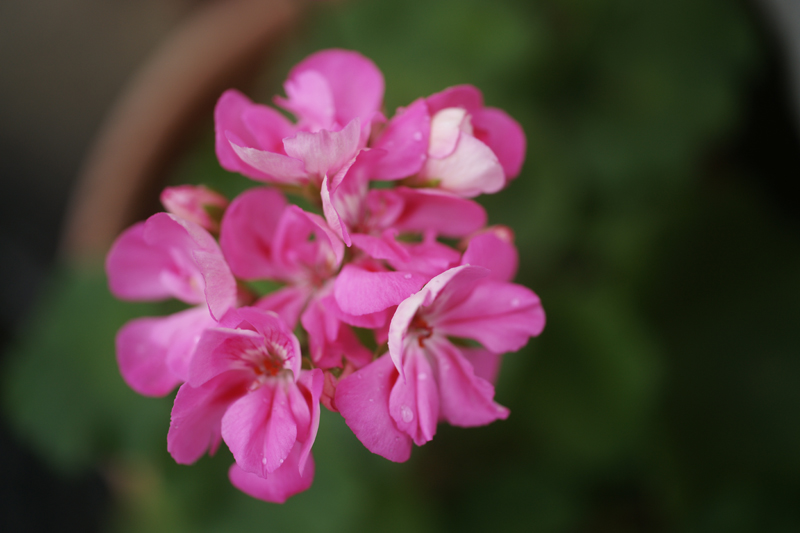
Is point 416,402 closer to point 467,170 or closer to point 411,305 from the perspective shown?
point 411,305

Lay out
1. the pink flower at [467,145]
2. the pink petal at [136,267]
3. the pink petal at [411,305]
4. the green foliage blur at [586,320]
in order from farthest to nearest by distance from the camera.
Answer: the green foliage blur at [586,320] < the pink petal at [136,267] < the pink flower at [467,145] < the pink petal at [411,305]

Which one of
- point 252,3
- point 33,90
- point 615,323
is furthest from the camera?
point 33,90

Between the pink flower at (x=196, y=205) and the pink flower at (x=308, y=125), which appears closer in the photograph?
the pink flower at (x=308, y=125)

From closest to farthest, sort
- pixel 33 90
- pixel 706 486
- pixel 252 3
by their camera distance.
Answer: pixel 706 486 < pixel 252 3 < pixel 33 90

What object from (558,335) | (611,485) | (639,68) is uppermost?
(639,68)

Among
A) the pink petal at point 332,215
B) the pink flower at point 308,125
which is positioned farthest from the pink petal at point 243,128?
the pink petal at point 332,215

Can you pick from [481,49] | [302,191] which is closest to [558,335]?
[481,49]

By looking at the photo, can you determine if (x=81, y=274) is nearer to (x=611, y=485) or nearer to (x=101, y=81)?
(x=101, y=81)

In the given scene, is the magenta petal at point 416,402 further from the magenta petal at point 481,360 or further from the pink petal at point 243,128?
the pink petal at point 243,128
